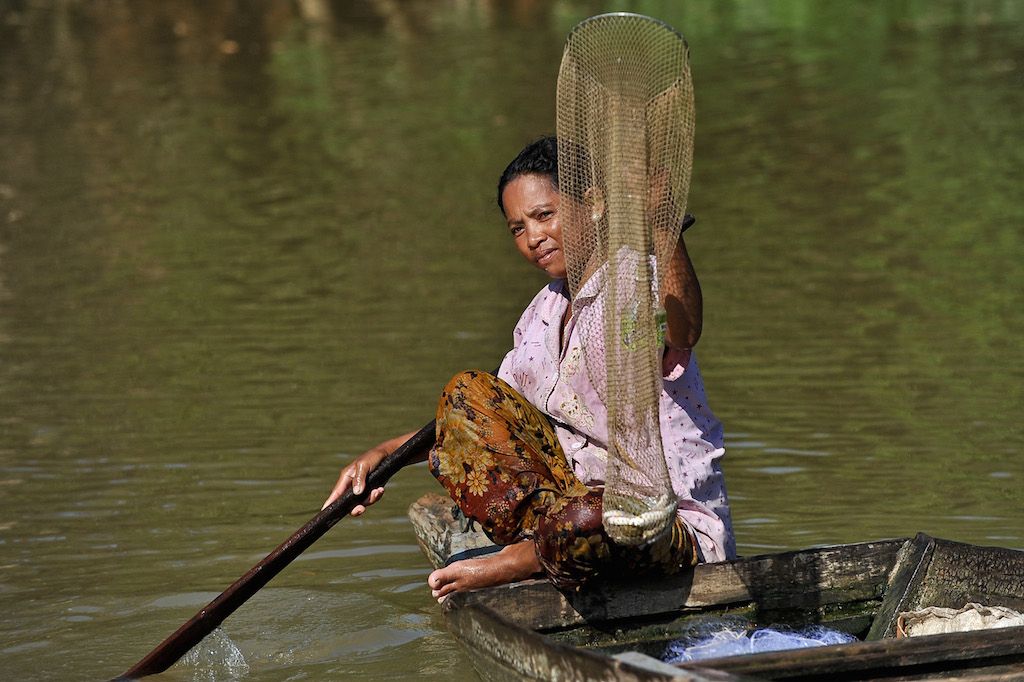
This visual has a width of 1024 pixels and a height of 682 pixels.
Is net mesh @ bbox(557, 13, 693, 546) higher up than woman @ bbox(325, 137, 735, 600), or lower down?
higher up

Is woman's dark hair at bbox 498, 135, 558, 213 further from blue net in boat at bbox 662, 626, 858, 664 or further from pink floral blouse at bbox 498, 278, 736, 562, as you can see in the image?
blue net in boat at bbox 662, 626, 858, 664

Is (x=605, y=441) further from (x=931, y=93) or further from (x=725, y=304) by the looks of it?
(x=931, y=93)

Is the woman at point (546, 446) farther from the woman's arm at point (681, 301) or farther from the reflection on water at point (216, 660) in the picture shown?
the reflection on water at point (216, 660)

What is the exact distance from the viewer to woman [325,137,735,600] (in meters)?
3.60

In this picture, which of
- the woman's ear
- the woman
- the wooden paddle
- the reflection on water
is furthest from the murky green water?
the woman's ear

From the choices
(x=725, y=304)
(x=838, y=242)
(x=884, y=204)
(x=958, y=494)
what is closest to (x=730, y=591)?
(x=958, y=494)

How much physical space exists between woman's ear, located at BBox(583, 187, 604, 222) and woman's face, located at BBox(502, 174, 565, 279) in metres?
0.41

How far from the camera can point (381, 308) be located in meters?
7.79

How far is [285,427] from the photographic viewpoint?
6.11 meters

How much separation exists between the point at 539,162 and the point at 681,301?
598 mm

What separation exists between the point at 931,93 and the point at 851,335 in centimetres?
663

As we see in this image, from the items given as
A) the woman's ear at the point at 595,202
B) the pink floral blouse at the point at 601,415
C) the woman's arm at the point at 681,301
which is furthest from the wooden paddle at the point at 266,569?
the woman's ear at the point at 595,202

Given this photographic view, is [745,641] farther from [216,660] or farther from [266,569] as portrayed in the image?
[216,660]

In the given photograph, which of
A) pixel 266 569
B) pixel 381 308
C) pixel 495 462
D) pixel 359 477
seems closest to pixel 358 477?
pixel 359 477
